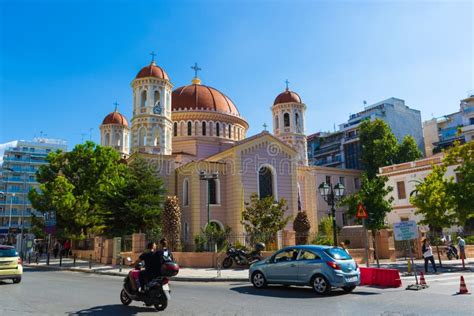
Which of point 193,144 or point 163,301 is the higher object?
point 193,144

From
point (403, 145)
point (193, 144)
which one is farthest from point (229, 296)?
point (403, 145)

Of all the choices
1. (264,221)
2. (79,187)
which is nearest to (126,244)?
(264,221)

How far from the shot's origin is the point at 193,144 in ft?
122

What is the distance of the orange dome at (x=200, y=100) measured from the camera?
128ft

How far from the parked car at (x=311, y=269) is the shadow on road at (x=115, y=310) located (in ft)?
14.4

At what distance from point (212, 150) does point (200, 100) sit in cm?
539

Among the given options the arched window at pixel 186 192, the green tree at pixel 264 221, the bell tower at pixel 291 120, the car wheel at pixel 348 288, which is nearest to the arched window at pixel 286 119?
the bell tower at pixel 291 120

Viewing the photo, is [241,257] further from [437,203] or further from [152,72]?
[152,72]

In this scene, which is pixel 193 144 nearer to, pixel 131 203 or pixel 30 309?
pixel 131 203

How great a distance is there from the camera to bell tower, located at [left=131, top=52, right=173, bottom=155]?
34.2 m

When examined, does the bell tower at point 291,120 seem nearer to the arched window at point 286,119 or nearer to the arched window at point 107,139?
the arched window at point 286,119

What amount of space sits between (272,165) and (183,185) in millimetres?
7615

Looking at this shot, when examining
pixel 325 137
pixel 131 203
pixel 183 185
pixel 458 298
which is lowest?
pixel 458 298

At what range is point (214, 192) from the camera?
31.7 meters
